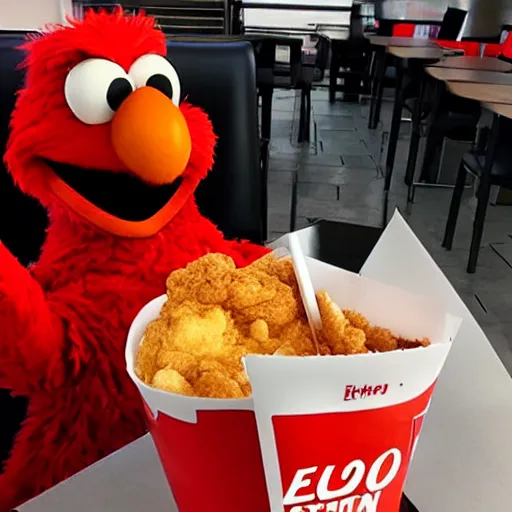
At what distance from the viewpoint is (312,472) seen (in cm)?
27

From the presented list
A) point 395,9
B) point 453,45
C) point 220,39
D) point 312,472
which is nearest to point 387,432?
point 312,472

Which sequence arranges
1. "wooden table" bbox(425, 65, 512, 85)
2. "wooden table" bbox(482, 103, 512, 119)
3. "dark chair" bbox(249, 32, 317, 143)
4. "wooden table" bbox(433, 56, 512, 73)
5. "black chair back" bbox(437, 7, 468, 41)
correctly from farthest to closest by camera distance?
"black chair back" bbox(437, 7, 468, 41), "wooden table" bbox(433, 56, 512, 73), "wooden table" bbox(425, 65, 512, 85), "dark chair" bbox(249, 32, 317, 143), "wooden table" bbox(482, 103, 512, 119)

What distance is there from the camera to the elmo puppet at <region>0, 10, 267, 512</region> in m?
0.53

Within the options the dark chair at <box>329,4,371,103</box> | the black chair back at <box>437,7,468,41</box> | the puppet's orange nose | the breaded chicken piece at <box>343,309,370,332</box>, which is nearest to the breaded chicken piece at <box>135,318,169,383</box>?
the breaded chicken piece at <box>343,309,370,332</box>

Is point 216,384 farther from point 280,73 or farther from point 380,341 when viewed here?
point 280,73

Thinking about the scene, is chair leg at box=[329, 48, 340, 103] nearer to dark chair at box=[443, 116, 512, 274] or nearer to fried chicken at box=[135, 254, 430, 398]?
dark chair at box=[443, 116, 512, 274]

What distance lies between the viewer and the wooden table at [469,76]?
2588 millimetres

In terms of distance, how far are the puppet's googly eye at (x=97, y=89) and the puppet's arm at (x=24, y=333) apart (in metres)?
Result: 0.16

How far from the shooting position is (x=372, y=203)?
10.2 ft

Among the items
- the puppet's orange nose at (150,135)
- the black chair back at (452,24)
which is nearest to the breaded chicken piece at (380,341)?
the puppet's orange nose at (150,135)

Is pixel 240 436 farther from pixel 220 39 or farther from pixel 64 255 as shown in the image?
pixel 220 39

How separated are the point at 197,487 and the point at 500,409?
0.84 feet

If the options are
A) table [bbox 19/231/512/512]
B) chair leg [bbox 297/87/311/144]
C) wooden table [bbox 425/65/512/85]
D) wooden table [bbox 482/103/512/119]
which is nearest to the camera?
table [bbox 19/231/512/512]

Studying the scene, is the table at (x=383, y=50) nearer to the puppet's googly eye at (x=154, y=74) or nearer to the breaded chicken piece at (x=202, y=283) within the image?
the puppet's googly eye at (x=154, y=74)
